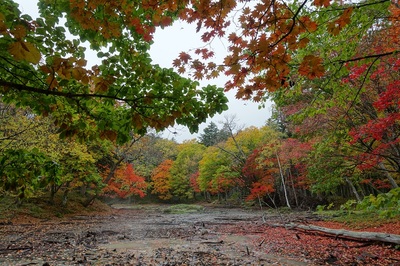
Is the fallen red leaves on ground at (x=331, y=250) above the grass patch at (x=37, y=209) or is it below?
below

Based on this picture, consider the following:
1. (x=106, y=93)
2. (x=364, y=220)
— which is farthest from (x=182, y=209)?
(x=106, y=93)

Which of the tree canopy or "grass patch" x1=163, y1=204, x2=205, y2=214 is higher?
the tree canopy

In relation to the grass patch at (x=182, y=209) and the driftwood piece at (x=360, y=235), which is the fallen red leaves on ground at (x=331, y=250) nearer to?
the driftwood piece at (x=360, y=235)

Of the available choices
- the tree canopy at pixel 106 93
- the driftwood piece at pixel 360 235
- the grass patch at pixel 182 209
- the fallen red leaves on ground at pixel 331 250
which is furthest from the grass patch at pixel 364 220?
the grass patch at pixel 182 209

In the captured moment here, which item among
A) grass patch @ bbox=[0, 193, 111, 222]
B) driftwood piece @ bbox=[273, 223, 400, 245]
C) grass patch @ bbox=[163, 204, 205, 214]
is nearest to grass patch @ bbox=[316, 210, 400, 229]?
driftwood piece @ bbox=[273, 223, 400, 245]

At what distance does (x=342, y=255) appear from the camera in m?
7.41

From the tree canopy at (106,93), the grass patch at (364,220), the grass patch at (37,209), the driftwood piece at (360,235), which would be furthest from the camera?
the grass patch at (37,209)

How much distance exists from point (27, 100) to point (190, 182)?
40948 mm

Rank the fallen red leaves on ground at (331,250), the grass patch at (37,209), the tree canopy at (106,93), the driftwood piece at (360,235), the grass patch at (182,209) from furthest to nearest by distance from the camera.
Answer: the grass patch at (182,209) → the grass patch at (37,209) → the driftwood piece at (360,235) → the fallen red leaves on ground at (331,250) → the tree canopy at (106,93)

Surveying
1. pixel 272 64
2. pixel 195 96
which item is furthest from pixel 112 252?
pixel 272 64

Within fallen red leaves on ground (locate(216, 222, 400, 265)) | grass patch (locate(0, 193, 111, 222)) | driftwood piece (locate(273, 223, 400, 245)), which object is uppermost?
grass patch (locate(0, 193, 111, 222))

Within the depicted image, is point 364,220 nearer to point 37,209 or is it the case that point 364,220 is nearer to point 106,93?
point 106,93

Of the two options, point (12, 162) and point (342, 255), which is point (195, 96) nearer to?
point (12, 162)

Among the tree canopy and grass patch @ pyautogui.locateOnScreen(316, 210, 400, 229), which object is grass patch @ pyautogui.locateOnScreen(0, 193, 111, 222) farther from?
grass patch @ pyautogui.locateOnScreen(316, 210, 400, 229)
